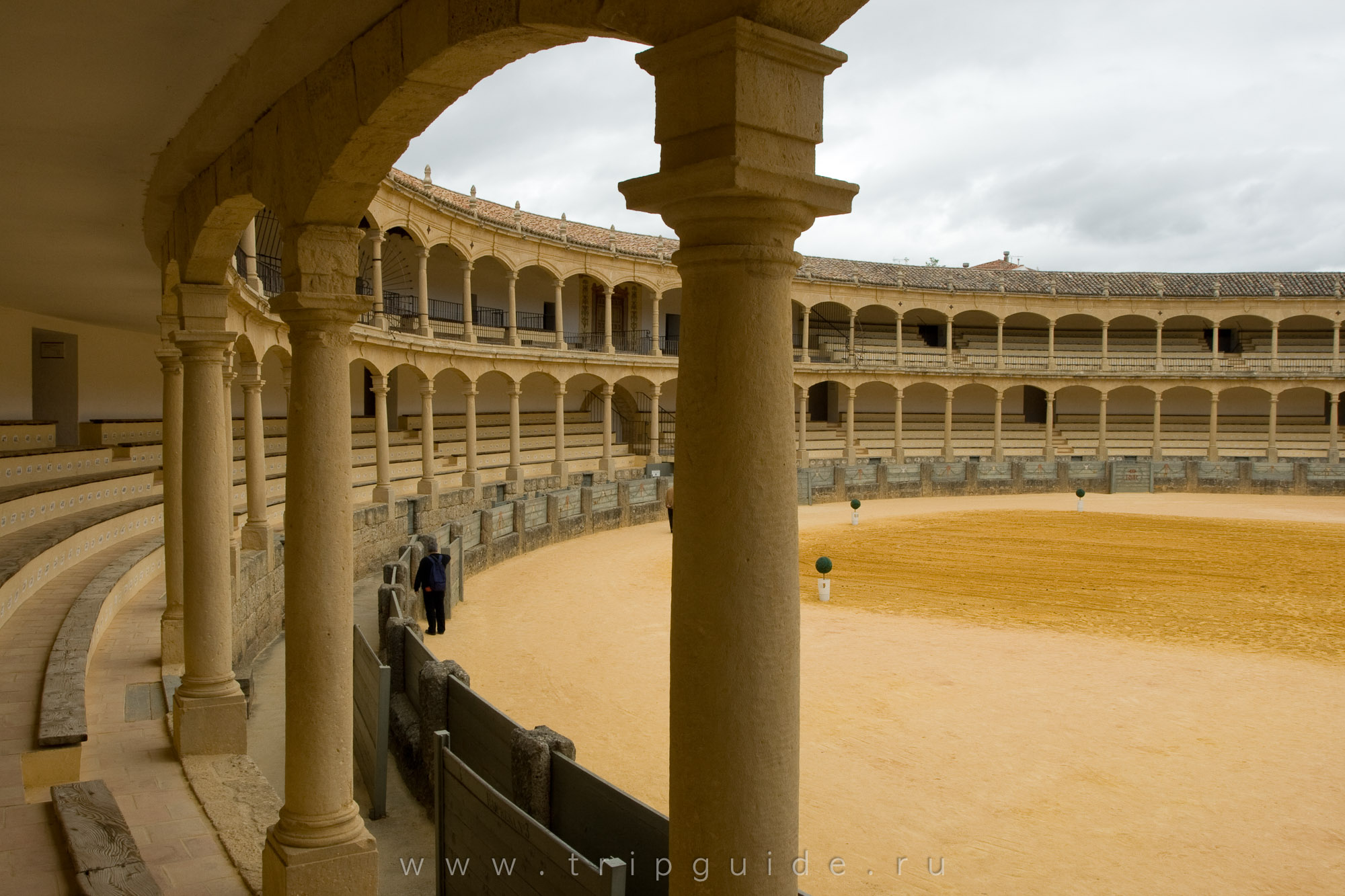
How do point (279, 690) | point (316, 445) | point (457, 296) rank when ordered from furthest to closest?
point (457, 296), point (279, 690), point (316, 445)

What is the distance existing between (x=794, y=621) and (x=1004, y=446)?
35.6 metres

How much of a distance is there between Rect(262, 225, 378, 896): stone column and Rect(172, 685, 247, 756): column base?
2.11 metres

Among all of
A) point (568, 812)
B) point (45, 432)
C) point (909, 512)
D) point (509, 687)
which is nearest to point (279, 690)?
point (509, 687)

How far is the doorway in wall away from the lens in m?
15.7

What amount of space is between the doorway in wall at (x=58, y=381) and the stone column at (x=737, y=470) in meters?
16.6

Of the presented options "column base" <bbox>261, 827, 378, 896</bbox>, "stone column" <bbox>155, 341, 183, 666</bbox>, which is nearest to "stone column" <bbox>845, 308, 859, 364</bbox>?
"stone column" <bbox>155, 341, 183, 666</bbox>

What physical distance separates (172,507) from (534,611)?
559 centimetres

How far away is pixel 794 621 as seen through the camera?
8.35 feet

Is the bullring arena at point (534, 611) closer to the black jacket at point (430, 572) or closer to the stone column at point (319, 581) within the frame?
the stone column at point (319, 581)

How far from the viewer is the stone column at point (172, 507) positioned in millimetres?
7887

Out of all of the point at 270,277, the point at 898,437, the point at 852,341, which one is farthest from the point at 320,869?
the point at 852,341

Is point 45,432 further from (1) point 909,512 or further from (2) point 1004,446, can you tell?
(2) point 1004,446

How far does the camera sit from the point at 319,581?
174 inches

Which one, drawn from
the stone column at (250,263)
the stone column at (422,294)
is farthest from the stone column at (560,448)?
the stone column at (250,263)
